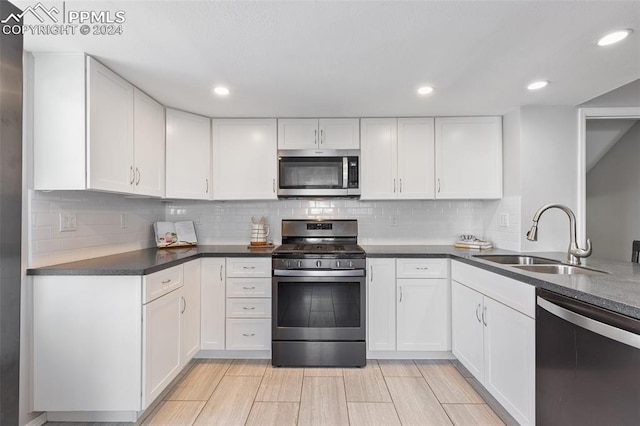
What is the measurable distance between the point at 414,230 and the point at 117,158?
2665 millimetres

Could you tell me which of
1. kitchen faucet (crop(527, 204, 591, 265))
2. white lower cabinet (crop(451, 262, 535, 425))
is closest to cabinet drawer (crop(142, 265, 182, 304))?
white lower cabinet (crop(451, 262, 535, 425))

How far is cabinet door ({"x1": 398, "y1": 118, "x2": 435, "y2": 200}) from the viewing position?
117 inches

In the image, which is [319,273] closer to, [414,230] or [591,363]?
[414,230]

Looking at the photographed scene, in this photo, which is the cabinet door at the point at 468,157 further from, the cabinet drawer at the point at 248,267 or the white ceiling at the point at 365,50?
the cabinet drawer at the point at 248,267

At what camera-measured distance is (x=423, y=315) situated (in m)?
2.68

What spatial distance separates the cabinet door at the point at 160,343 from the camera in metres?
1.87

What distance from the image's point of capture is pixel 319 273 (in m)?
2.58

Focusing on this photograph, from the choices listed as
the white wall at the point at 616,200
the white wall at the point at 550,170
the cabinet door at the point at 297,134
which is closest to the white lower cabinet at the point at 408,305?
the white wall at the point at 550,170

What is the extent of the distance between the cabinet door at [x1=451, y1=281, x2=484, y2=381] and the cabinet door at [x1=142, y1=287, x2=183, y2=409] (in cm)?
211

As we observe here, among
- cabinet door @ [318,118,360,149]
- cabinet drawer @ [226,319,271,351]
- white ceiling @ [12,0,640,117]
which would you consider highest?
white ceiling @ [12,0,640,117]

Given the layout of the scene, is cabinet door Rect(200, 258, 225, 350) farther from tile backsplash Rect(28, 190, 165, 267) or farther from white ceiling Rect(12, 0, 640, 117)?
white ceiling Rect(12, 0, 640, 117)

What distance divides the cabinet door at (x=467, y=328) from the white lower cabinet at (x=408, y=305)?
91 mm

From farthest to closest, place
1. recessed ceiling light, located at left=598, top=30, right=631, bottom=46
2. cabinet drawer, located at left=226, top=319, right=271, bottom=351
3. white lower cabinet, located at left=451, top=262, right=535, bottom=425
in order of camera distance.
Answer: cabinet drawer, located at left=226, top=319, right=271, bottom=351 < white lower cabinet, located at left=451, top=262, right=535, bottom=425 < recessed ceiling light, located at left=598, top=30, right=631, bottom=46

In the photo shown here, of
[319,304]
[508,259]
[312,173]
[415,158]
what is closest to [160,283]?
[319,304]
